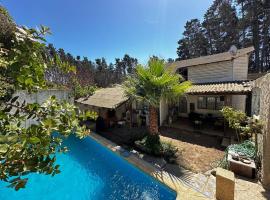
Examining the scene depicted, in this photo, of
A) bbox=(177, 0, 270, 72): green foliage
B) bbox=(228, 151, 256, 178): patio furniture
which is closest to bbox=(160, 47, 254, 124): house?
bbox=(228, 151, 256, 178): patio furniture

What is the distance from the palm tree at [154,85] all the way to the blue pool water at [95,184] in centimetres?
310

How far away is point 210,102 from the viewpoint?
1772 centimetres

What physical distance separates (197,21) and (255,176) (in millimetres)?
50665

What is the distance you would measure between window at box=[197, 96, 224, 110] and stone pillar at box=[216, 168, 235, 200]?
1225 centimetres

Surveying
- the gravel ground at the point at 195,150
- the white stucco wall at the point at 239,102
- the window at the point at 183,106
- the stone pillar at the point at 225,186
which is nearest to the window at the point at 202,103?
the window at the point at 183,106

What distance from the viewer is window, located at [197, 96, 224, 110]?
17.0m

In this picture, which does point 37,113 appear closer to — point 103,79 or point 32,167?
point 32,167

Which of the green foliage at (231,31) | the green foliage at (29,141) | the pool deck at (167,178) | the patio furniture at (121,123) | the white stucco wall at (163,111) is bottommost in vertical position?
the pool deck at (167,178)

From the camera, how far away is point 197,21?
4903 cm

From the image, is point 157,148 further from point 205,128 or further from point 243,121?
point 205,128

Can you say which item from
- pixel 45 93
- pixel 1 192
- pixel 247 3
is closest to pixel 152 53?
pixel 1 192

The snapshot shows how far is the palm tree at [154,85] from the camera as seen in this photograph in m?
9.93

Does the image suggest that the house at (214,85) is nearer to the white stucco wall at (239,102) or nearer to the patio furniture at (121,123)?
the white stucco wall at (239,102)

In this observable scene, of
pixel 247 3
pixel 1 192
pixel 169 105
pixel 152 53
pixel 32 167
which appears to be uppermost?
pixel 247 3
